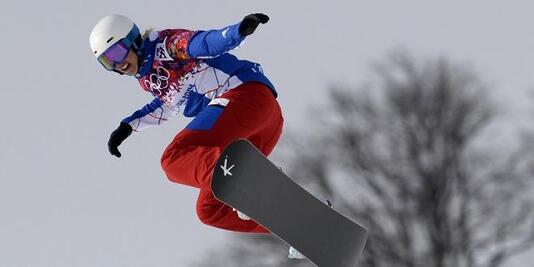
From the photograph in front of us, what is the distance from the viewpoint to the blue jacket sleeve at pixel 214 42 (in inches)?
206

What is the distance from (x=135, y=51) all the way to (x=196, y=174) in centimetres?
74

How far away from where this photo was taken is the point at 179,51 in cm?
556

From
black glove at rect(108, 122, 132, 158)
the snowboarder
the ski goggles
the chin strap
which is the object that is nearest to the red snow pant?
the snowboarder

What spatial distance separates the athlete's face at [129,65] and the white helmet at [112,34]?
0.04 meters

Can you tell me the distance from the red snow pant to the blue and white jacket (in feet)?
0.27

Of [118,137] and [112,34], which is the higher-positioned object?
[112,34]

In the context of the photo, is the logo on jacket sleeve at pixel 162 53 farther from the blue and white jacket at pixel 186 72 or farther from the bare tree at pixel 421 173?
the bare tree at pixel 421 173

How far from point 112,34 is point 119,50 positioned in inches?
3.4

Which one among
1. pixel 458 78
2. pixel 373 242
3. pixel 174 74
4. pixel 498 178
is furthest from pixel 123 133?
pixel 458 78

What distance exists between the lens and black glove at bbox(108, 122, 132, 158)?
6.10 m

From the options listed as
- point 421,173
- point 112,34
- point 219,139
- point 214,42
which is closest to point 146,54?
point 112,34

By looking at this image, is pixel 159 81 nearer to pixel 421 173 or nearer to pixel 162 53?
pixel 162 53

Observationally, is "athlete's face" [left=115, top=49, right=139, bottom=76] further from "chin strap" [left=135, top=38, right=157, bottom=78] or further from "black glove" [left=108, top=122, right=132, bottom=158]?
"black glove" [left=108, top=122, right=132, bottom=158]

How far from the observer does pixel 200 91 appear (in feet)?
19.0
